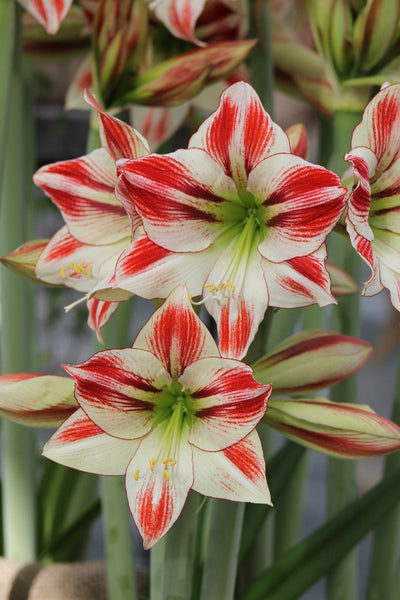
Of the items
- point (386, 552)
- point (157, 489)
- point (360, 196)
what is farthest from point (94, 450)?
point (386, 552)

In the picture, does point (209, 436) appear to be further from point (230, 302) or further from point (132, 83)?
point (132, 83)

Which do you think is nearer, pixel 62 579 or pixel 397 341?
pixel 62 579

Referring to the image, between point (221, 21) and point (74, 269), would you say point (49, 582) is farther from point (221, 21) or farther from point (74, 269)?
point (221, 21)

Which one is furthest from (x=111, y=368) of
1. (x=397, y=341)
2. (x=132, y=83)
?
(x=397, y=341)

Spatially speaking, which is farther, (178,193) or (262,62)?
(262,62)

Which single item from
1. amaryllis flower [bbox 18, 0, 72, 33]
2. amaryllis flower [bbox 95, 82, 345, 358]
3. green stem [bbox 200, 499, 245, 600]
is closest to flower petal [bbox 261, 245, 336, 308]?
amaryllis flower [bbox 95, 82, 345, 358]

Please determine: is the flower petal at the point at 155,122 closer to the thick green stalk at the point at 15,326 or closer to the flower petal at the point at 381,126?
the thick green stalk at the point at 15,326
